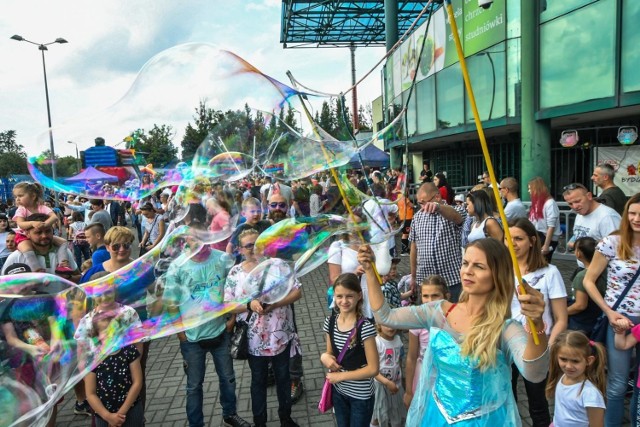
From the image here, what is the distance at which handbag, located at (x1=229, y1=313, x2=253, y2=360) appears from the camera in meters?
3.80

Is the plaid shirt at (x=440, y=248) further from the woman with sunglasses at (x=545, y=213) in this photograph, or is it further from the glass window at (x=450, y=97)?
the glass window at (x=450, y=97)

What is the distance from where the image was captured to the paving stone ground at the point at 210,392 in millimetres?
4148

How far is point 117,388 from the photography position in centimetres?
321

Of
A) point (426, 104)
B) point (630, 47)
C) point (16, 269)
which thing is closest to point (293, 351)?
point (16, 269)

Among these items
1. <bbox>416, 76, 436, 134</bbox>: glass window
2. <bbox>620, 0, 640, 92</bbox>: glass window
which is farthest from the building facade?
<bbox>416, 76, 436, 134</bbox>: glass window

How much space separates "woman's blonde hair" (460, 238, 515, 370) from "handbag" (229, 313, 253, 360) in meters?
2.20

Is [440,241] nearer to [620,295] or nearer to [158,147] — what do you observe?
[620,295]

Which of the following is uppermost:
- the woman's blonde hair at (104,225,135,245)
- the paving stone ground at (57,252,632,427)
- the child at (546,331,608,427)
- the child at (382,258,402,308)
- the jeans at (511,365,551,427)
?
the woman's blonde hair at (104,225,135,245)

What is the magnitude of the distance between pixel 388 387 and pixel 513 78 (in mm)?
12413

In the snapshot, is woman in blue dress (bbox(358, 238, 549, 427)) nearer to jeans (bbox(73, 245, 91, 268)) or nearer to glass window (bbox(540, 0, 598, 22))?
jeans (bbox(73, 245, 91, 268))

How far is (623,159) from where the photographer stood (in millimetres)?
11898

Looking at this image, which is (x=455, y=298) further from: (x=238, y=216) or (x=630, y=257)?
(x=238, y=216)

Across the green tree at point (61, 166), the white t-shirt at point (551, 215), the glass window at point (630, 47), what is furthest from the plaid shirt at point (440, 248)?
the glass window at point (630, 47)

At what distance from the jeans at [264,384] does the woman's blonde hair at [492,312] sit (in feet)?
6.82
